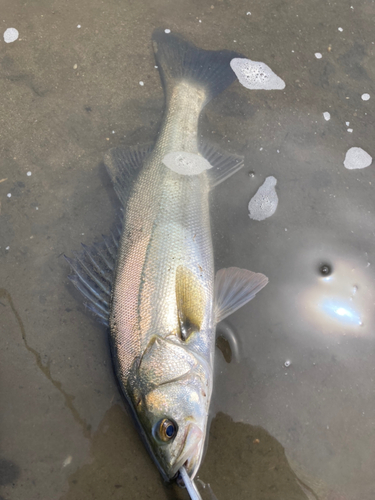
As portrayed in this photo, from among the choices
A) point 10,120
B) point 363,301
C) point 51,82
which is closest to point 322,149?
point 363,301

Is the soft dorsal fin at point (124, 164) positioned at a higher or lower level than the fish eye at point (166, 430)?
higher

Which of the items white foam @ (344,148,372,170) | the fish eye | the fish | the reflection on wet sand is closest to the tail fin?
the fish

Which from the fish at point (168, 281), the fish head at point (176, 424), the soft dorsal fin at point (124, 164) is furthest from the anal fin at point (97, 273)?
A: the fish head at point (176, 424)

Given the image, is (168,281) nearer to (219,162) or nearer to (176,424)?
(176,424)

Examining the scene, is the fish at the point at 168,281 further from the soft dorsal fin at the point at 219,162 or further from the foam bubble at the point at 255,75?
the foam bubble at the point at 255,75

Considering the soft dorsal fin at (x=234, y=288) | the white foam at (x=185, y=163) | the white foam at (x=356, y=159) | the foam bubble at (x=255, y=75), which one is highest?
the foam bubble at (x=255, y=75)

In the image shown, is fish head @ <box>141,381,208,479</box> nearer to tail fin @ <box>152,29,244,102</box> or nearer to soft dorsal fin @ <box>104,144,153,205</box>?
soft dorsal fin @ <box>104,144,153,205</box>

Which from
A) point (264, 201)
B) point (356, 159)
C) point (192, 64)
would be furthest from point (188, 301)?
point (192, 64)
